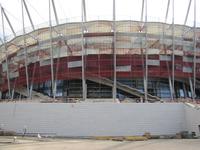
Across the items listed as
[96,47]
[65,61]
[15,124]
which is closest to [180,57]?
[96,47]

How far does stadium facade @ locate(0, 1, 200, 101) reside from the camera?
227ft

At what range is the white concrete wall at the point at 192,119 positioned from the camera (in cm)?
5043

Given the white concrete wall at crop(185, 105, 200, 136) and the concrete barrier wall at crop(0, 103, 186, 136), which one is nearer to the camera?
the white concrete wall at crop(185, 105, 200, 136)

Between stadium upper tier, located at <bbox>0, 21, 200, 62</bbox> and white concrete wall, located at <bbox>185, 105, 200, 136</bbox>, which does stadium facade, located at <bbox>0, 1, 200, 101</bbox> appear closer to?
stadium upper tier, located at <bbox>0, 21, 200, 62</bbox>

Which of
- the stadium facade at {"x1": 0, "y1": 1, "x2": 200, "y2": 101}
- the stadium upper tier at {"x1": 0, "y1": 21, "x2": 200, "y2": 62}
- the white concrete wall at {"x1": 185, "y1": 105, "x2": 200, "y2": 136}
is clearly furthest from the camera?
the stadium upper tier at {"x1": 0, "y1": 21, "x2": 200, "y2": 62}

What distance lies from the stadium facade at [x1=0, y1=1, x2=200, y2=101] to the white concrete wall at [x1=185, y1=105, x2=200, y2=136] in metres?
14.3

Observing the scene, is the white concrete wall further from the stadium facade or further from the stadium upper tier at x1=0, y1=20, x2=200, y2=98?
the stadium upper tier at x1=0, y1=20, x2=200, y2=98

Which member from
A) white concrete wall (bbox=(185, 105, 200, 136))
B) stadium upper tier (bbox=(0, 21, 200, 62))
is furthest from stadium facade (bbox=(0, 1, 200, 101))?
white concrete wall (bbox=(185, 105, 200, 136))

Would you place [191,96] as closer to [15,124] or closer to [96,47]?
[96,47]

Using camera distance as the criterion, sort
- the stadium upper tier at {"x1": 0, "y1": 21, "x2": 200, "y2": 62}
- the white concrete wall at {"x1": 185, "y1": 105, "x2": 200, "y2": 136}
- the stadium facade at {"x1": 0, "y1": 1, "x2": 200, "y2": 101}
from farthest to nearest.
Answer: the stadium upper tier at {"x1": 0, "y1": 21, "x2": 200, "y2": 62}, the stadium facade at {"x1": 0, "y1": 1, "x2": 200, "y2": 101}, the white concrete wall at {"x1": 185, "y1": 105, "x2": 200, "y2": 136}

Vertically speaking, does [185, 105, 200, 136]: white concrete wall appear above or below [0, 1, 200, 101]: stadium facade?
below

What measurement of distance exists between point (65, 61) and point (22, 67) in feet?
30.4

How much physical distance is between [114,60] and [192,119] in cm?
1919

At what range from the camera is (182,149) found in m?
37.7
